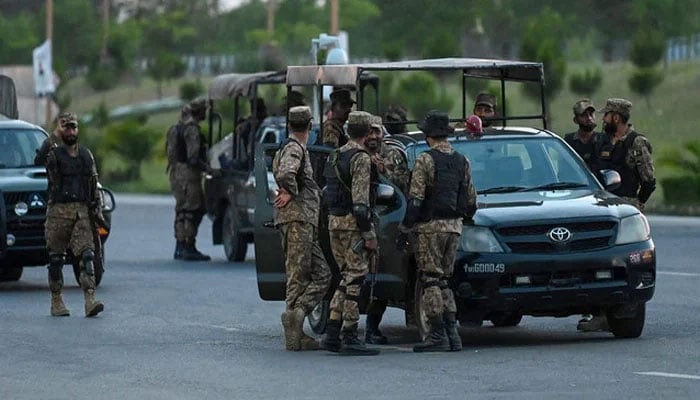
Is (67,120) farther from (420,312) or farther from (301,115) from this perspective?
(420,312)

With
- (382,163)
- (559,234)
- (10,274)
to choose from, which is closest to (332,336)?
(382,163)

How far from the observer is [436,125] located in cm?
1370

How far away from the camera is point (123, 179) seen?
52062mm

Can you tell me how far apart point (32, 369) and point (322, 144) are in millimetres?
3193

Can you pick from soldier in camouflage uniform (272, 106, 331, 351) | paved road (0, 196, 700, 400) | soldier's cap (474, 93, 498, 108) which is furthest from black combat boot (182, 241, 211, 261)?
soldier in camouflage uniform (272, 106, 331, 351)

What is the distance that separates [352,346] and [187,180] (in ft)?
39.6

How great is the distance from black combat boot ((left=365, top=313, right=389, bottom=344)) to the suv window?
7787 mm

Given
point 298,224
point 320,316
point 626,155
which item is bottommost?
point 320,316

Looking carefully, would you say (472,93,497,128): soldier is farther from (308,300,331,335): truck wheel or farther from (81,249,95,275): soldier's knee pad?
(81,249,95,275): soldier's knee pad

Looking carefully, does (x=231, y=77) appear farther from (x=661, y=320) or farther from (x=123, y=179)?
(x=123, y=179)

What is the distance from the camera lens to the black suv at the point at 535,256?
1373cm

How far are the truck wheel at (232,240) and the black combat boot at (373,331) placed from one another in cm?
992

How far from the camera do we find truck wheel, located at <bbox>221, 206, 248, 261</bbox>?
24719mm

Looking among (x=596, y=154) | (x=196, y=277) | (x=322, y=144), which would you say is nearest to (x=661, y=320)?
(x=596, y=154)
